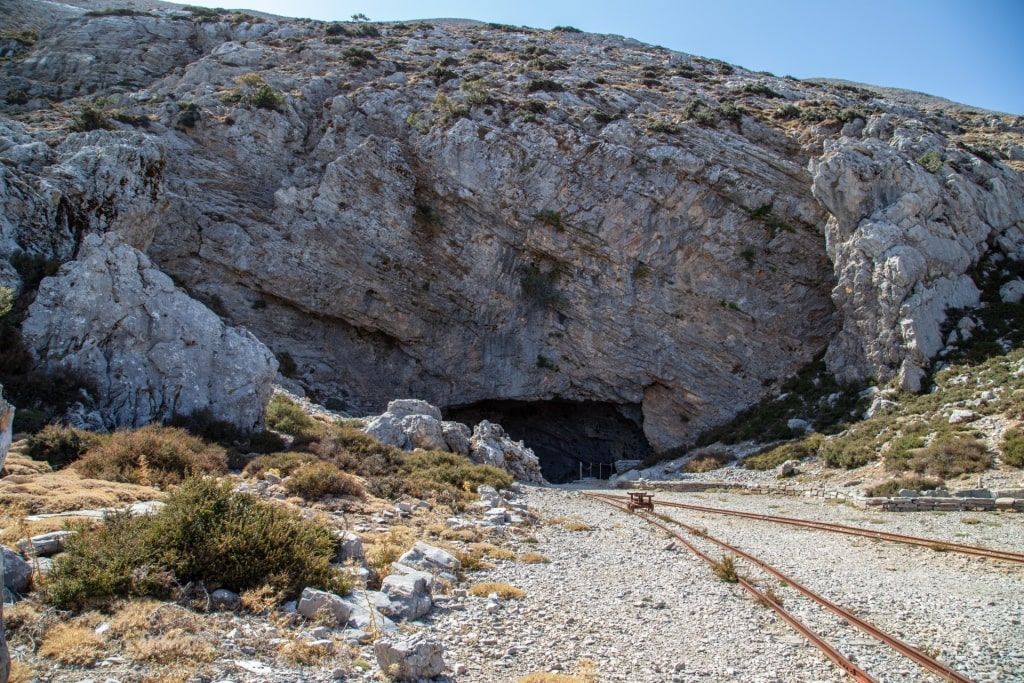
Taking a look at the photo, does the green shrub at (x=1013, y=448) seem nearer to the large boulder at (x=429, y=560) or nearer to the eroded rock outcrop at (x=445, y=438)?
the eroded rock outcrop at (x=445, y=438)

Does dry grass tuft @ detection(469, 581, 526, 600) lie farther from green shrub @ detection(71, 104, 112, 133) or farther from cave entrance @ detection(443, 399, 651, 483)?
green shrub @ detection(71, 104, 112, 133)

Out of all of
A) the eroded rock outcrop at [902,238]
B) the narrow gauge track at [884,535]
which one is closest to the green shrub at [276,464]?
the narrow gauge track at [884,535]

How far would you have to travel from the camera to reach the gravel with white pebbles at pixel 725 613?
227 inches

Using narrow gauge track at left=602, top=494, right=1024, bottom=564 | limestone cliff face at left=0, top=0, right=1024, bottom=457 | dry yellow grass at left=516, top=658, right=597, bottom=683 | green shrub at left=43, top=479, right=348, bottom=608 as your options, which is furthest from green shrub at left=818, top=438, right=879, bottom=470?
green shrub at left=43, top=479, right=348, bottom=608

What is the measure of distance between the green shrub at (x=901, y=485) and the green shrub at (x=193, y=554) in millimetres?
16089

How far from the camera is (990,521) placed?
13016 millimetres

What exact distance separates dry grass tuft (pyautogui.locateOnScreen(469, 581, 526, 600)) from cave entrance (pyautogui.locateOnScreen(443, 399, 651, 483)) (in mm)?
27467

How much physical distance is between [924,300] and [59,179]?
104ft

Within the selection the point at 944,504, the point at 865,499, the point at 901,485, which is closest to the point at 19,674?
the point at 944,504

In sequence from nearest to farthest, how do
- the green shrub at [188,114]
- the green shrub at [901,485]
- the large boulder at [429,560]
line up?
the large boulder at [429,560] < the green shrub at [901,485] < the green shrub at [188,114]

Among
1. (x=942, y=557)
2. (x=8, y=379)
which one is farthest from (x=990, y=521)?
(x=8, y=379)

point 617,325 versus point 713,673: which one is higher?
point 617,325

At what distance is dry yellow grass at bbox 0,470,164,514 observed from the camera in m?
7.90

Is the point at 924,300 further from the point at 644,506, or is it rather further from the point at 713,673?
the point at 713,673
